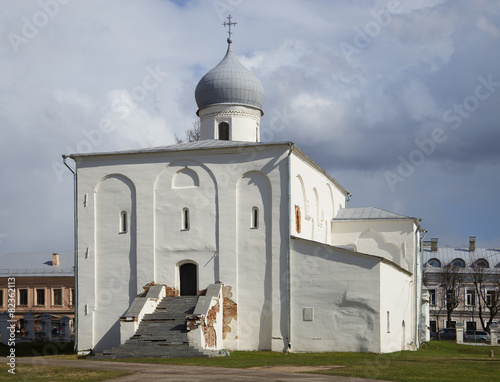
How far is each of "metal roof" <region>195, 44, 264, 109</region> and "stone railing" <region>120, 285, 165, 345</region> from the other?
8130 mm

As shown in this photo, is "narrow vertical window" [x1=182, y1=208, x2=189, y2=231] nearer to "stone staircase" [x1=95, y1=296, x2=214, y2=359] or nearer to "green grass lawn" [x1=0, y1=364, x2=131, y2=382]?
"stone staircase" [x1=95, y1=296, x2=214, y2=359]

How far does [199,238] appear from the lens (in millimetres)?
23516

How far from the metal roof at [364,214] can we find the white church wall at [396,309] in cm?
308

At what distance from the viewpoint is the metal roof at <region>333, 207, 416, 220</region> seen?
2969 centimetres

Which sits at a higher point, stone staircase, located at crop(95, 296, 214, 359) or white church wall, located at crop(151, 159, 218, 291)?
white church wall, located at crop(151, 159, 218, 291)

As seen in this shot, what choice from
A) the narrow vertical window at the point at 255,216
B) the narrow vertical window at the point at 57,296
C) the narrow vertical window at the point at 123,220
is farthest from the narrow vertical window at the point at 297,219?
the narrow vertical window at the point at 57,296

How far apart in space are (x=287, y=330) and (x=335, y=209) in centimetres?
946

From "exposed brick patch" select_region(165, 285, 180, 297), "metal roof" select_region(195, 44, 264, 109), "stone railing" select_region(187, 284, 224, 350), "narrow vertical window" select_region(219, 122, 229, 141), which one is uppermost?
"metal roof" select_region(195, 44, 264, 109)

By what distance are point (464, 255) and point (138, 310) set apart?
41875 mm

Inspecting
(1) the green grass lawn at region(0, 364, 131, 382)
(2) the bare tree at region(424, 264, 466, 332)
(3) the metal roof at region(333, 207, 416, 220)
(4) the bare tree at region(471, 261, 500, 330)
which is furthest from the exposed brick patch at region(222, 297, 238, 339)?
(4) the bare tree at region(471, 261, 500, 330)

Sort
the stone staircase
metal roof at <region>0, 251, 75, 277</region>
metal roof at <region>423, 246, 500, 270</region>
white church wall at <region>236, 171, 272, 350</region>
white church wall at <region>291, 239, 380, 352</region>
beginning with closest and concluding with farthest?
the stone staircase → white church wall at <region>291, 239, 380, 352</region> → white church wall at <region>236, 171, 272, 350</region> → metal roof at <region>0, 251, 75, 277</region> → metal roof at <region>423, 246, 500, 270</region>

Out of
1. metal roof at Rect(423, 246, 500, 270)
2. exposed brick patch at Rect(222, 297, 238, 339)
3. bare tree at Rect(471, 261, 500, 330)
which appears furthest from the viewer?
metal roof at Rect(423, 246, 500, 270)

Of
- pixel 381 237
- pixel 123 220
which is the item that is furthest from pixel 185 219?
pixel 381 237

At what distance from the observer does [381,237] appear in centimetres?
2961
